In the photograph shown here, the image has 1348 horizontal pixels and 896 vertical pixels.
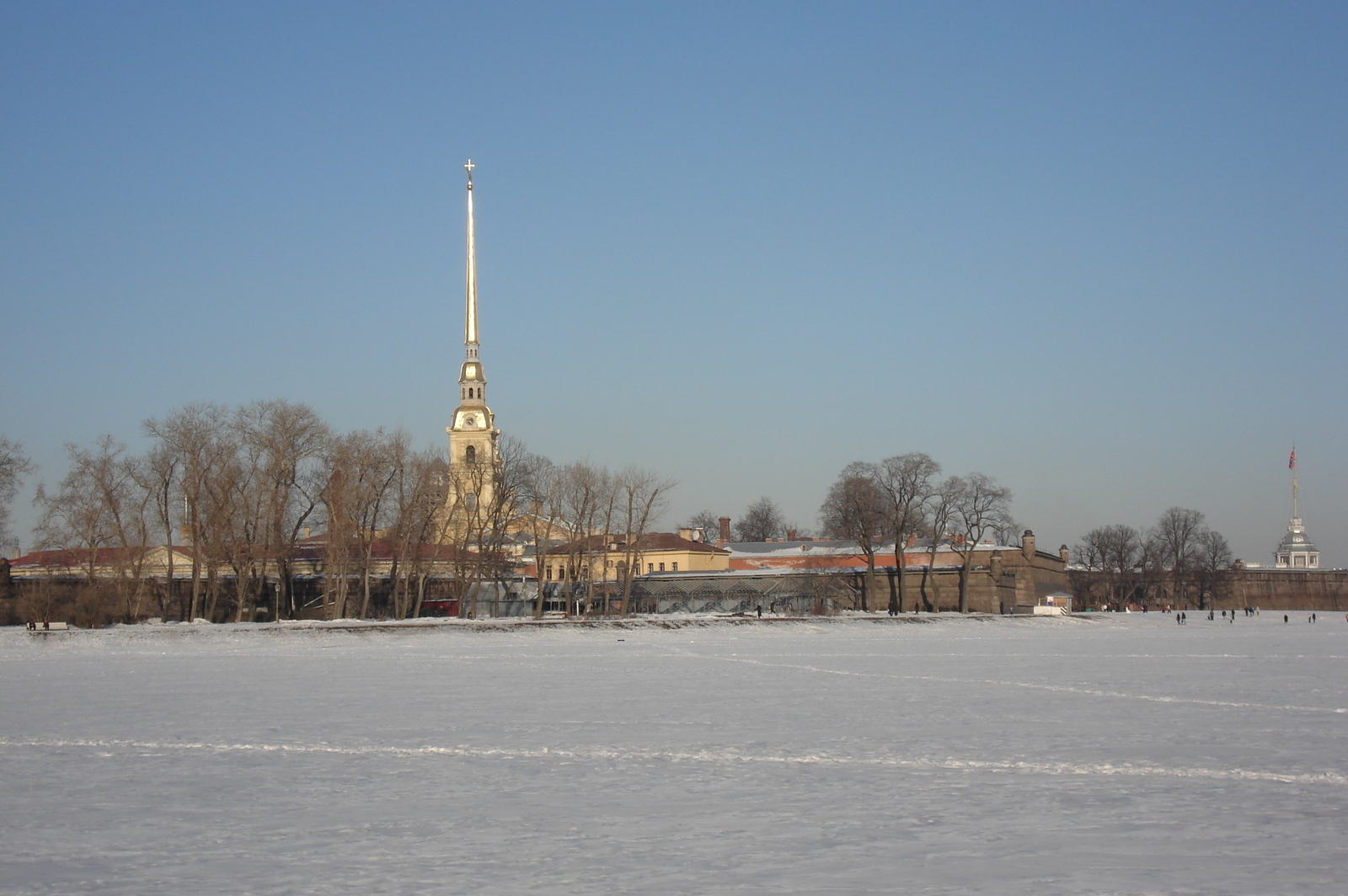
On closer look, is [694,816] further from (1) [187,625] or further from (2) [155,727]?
(1) [187,625]

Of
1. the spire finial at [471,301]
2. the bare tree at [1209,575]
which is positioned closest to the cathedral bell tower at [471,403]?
the spire finial at [471,301]

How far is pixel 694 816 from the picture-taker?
10930 mm

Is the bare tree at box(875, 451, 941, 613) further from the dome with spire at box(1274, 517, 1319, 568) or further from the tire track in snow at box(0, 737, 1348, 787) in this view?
the dome with spire at box(1274, 517, 1319, 568)

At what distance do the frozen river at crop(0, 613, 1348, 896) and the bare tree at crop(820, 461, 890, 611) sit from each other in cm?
5017

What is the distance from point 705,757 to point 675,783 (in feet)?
5.78

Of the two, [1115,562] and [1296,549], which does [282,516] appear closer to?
[1115,562]

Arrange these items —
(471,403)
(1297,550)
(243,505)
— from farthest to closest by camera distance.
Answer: (1297,550)
(471,403)
(243,505)

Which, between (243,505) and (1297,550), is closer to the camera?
(243,505)

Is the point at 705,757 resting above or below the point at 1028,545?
below

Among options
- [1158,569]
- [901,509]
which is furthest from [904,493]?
[1158,569]

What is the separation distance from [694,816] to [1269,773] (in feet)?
21.0

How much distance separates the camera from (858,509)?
255 ft

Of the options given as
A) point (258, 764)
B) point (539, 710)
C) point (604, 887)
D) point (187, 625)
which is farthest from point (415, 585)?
point (604, 887)

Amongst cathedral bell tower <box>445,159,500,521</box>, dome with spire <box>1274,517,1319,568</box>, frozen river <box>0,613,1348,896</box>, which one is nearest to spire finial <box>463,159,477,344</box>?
cathedral bell tower <box>445,159,500,521</box>
